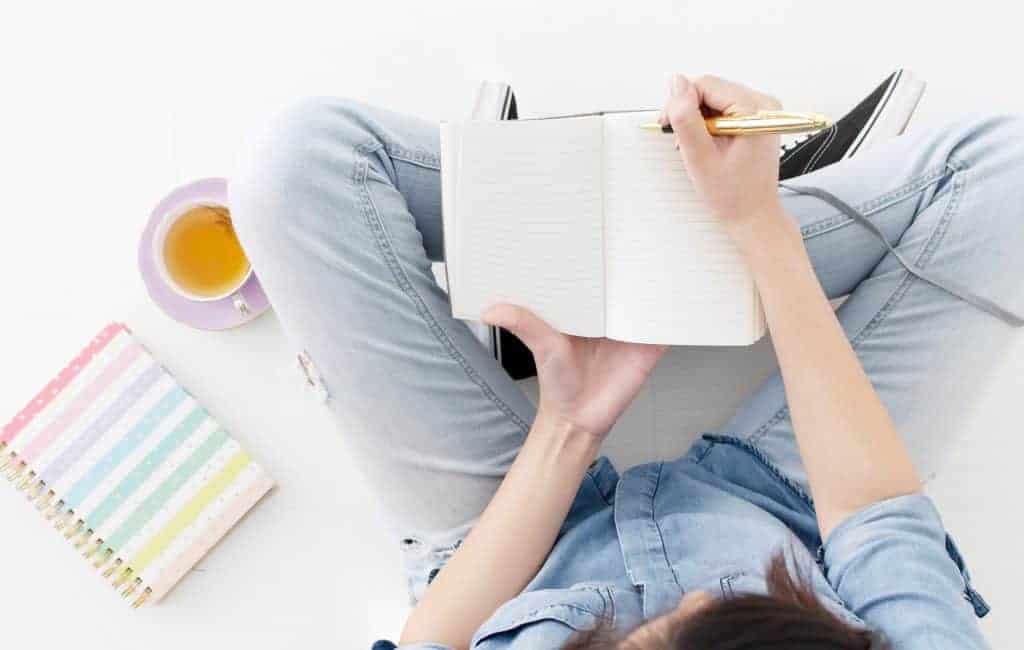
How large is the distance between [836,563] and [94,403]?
716mm

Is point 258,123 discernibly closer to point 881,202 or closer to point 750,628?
point 881,202

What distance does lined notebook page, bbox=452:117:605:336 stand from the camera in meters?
0.59

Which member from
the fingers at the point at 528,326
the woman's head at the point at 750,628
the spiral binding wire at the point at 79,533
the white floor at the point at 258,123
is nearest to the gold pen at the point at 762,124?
the fingers at the point at 528,326

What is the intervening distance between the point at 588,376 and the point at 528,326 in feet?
0.25

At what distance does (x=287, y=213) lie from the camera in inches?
26.1

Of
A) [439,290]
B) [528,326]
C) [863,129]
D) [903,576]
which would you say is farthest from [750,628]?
[863,129]

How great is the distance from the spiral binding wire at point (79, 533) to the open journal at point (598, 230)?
54 centimetres

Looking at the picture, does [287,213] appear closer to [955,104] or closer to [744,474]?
[744,474]

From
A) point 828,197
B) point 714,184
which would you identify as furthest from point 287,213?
point 828,197

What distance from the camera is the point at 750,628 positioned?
434 mm

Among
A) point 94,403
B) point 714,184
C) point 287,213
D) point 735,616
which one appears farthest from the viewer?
point 94,403

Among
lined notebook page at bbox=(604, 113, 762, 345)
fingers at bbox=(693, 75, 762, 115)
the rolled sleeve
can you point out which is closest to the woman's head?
the rolled sleeve

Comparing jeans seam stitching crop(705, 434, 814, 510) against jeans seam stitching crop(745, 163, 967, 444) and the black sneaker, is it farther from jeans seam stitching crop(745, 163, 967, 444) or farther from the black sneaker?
the black sneaker

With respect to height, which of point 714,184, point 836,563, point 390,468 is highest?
point 714,184
